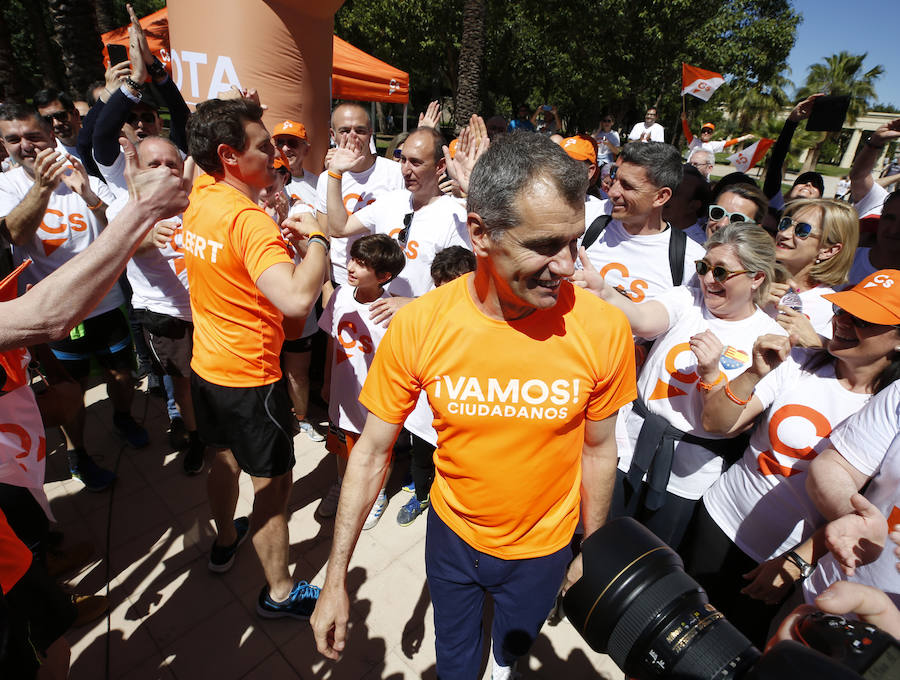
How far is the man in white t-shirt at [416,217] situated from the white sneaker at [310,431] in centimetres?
155

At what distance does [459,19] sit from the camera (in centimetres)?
2028

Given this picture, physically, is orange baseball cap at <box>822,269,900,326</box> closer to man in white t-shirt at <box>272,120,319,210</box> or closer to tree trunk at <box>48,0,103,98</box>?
man in white t-shirt at <box>272,120,319,210</box>

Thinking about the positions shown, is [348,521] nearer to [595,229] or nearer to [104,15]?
[595,229]

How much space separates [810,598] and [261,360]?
2.47m

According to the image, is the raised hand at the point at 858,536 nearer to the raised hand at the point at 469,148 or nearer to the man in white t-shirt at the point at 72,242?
the raised hand at the point at 469,148

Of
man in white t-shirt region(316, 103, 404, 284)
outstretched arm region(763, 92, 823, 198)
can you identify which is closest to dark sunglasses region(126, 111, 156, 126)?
man in white t-shirt region(316, 103, 404, 284)

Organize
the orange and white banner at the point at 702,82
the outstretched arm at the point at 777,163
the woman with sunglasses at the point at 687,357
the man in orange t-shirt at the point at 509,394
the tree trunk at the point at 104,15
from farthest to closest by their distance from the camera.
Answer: the tree trunk at the point at 104,15
the orange and white banner at the point at 702,82
the outstretched arm at the point at 777,163
the woman with sunglasses at the point at 687,357
the man in orange t-shirt at the point at 509,394

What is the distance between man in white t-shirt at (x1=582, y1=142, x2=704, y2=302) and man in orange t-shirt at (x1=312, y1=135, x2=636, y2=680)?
1417 millimetres

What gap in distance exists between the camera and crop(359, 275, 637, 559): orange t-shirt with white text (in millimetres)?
1458

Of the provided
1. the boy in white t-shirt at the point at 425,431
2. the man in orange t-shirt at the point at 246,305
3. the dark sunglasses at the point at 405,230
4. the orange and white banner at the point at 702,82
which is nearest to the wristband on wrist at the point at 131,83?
the man in orange t-shirt at the point at 246,305

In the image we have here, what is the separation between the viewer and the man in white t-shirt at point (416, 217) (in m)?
3.16

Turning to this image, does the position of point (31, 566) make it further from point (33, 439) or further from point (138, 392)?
point (138, 392)

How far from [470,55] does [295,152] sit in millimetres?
10436

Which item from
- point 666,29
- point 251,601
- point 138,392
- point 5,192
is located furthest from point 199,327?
point 666,29
